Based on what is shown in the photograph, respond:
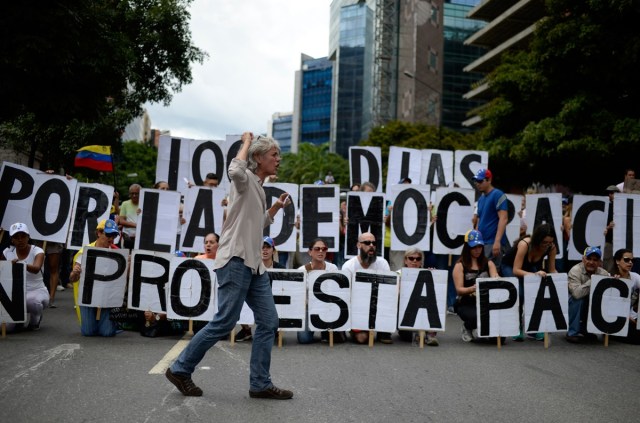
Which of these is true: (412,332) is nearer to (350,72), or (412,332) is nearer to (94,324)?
(94,324)

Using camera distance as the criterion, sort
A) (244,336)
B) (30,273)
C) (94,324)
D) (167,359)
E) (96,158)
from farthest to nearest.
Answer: (96,158), (30,273), (244,336), (94,324), (167,359)

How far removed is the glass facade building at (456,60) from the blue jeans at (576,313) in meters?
79.4

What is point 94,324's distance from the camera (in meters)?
8.23

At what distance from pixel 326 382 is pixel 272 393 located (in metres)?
0.86

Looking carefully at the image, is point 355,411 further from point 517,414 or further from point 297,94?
point 297,94

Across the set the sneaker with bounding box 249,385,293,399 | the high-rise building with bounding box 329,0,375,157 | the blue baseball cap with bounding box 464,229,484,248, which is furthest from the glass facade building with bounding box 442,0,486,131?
the sneaker with bounding box 249,385,293,399

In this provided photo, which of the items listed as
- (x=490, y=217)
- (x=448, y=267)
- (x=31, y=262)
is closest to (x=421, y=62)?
(x=448, y=267)

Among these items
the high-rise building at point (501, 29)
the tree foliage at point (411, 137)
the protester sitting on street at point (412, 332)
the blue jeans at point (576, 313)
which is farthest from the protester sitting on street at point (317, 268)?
the tree foliage at point (411, 137)

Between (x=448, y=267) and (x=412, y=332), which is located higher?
(x=448, y=267)

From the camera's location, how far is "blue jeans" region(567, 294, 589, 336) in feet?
29.7

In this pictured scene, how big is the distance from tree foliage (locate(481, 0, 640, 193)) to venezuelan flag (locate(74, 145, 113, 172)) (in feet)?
47.1

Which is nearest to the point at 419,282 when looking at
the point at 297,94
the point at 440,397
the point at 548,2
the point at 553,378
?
the point at 553,378

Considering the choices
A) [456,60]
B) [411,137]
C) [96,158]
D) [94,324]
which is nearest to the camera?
[94,324]

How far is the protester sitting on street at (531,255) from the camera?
29.8 feet
